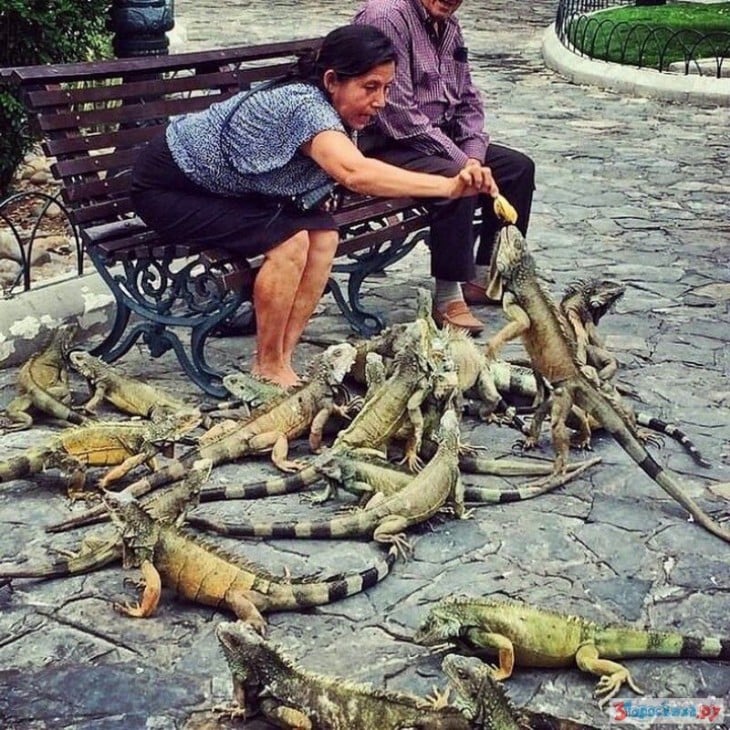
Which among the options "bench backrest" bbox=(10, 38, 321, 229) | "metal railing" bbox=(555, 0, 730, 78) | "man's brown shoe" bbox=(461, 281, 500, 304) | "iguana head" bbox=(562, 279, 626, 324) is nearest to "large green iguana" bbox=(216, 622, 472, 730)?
"iguana head" bbox=(562, 279, 626, 324)

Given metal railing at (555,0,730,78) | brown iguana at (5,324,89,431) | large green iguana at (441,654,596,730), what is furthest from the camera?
metal railing at (555,0,730,78)

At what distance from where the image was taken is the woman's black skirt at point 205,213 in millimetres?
6125

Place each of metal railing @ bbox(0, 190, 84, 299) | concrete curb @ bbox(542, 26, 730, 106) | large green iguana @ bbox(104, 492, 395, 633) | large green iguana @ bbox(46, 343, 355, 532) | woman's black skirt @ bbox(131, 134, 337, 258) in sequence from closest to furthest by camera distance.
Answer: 1. large green iguana @ bbox(104, 492, 395, 633)
2. large green iguana @ bbox(46, 343, 355, 532)
3. woman's black skirt @ bbox(131, 134, 337, 258)
4. metal railing @ bbox(0, 190, 84, 299)
5. concrete curb @ bbox(542, 26, 730, 106)

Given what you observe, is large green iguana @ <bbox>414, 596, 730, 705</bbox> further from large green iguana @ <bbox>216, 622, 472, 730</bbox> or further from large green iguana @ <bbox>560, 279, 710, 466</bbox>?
large green iguana @ <bbox>560, 279, 710, 466</bbox>

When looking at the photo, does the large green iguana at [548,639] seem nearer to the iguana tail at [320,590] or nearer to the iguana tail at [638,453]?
the iguana tail at [320,590]

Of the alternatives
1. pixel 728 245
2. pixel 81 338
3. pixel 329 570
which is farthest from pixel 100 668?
pixel 728 245

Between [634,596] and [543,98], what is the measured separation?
35.1 feet

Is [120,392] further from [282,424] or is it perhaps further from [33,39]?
[33,39]

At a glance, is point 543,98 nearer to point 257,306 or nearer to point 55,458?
point 257,306

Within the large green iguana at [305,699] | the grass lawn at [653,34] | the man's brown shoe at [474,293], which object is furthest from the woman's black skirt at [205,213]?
the grass lawn at [653,34]

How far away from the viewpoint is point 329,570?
186 inches

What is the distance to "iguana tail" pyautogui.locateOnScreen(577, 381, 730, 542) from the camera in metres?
5.00

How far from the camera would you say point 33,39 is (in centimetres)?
873

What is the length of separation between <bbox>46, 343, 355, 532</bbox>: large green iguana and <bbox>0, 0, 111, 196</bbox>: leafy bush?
12.5 feet
